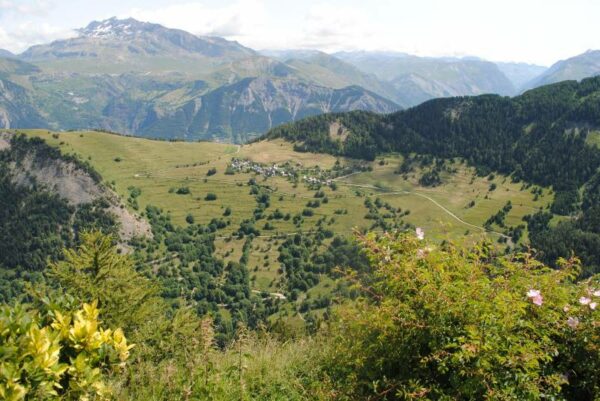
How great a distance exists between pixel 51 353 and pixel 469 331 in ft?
18.9

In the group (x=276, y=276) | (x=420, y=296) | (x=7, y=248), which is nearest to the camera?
(x=420, y=296)

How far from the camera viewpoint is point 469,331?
6402 millimetres

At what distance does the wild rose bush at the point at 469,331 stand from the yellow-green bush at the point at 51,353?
4217 millimetres

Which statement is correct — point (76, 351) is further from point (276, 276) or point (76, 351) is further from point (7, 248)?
point (7, 248)

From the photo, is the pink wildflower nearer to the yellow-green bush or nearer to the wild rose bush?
the wild rose bush

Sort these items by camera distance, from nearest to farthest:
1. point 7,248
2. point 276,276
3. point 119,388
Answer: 1. point 119,388
2. point 276,276
3. point 7,248

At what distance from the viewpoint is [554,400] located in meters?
6.61

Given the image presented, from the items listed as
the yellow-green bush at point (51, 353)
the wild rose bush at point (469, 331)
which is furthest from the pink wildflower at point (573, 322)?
the yellow-green bush at point (51, 353)

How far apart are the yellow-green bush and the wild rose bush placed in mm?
4217

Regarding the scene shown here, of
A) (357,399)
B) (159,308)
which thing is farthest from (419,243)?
(159,308)

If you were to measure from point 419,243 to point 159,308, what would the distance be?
62.6 ft

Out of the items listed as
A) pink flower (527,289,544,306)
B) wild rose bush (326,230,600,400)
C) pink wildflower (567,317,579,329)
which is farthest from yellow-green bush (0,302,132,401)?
pink wildflower (567,317,579,329)

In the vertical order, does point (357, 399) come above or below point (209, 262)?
above

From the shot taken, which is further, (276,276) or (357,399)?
(276,276)
